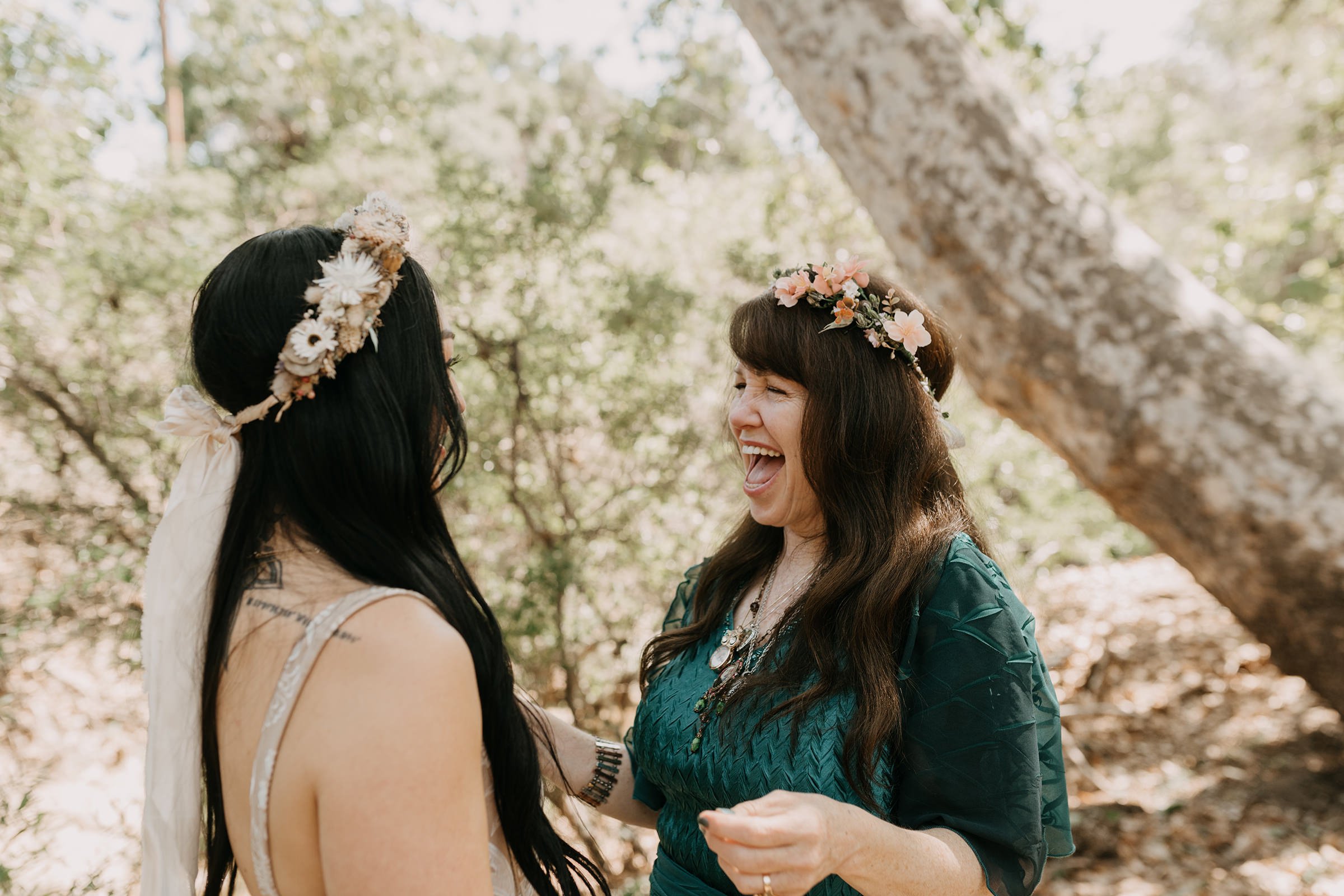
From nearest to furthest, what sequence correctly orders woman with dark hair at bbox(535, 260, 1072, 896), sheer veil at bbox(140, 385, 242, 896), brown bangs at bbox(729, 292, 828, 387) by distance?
sheer veil at bbox(140, 385, 242, 896)
woman with dark hair at bbox(535, 260, 1072, 896)
brown bangs at bbox(729, 292, 828, 387)

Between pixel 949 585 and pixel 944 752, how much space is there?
1.13ft

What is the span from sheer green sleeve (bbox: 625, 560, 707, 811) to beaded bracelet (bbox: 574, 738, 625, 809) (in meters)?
0.05

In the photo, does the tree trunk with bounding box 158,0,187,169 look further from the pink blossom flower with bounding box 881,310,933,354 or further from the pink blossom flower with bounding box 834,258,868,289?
the pink blossom flower with bounding box 881,310,933,354

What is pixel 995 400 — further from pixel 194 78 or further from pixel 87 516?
pixel 194 78

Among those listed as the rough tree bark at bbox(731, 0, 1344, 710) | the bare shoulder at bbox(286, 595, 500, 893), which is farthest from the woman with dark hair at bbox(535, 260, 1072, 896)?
the rough tree bark at bbox(731, 0, 1344, 710)

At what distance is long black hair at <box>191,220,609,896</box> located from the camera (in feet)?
4.49

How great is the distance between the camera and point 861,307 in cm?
209

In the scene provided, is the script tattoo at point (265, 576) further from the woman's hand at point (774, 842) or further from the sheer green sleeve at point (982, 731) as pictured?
the sheer green sleeve at point (982, 731)

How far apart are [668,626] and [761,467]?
63 centimetres

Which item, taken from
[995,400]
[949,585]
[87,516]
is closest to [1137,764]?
[995,400]

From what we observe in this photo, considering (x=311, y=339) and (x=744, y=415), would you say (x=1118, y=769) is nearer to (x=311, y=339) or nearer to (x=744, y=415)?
(x=744, y=415)

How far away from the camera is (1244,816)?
4262mm

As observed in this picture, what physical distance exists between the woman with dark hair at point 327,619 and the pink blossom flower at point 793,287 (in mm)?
920

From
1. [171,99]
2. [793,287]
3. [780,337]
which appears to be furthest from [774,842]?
[171,99]
